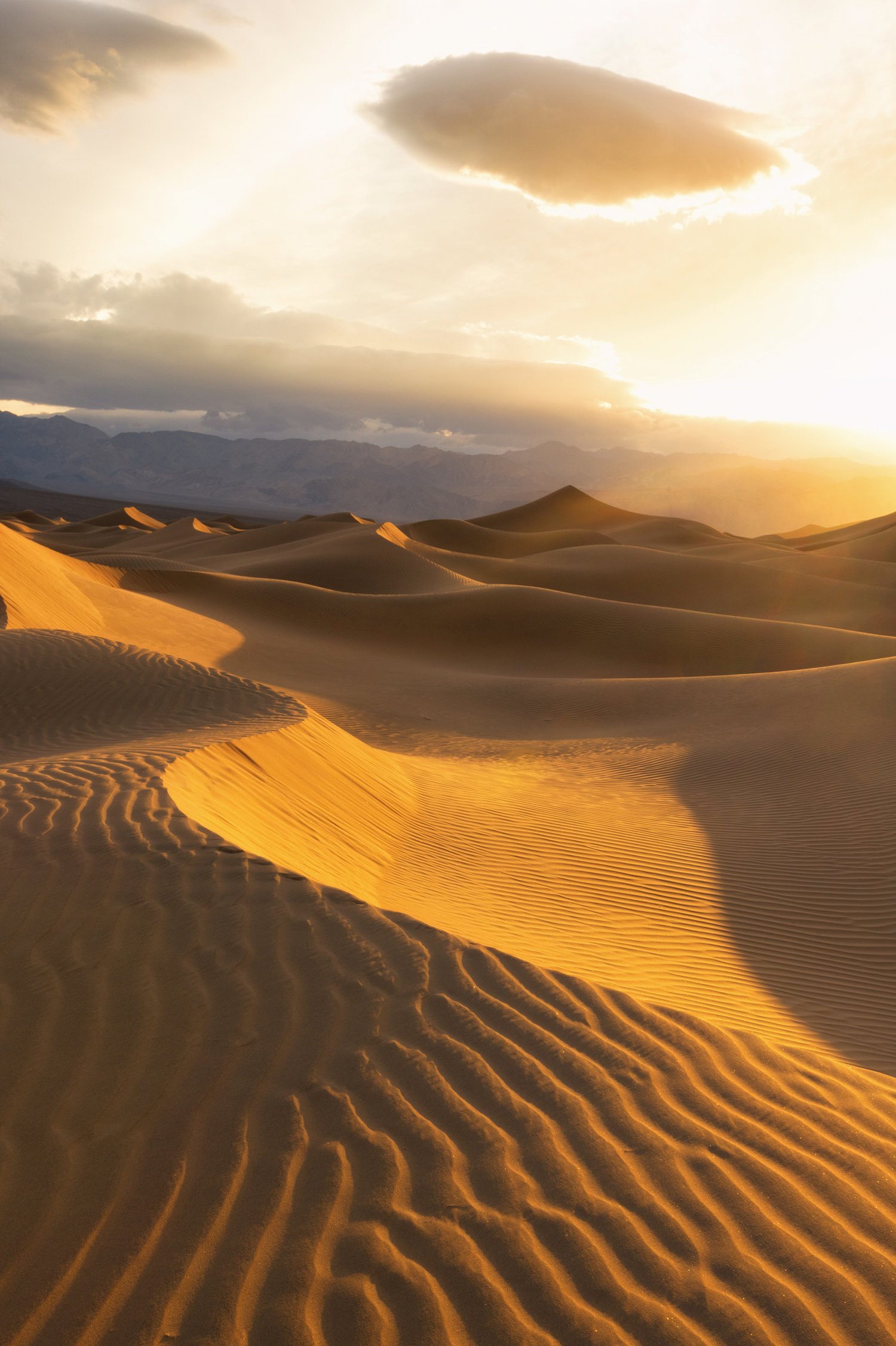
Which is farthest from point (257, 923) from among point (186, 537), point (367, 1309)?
point (186, 537)

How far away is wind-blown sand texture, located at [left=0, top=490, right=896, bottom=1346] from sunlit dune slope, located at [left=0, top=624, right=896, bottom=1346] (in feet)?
0.04

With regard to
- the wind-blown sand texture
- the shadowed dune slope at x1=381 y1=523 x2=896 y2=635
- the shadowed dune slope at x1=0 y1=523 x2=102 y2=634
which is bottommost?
the wind-blown sand texture

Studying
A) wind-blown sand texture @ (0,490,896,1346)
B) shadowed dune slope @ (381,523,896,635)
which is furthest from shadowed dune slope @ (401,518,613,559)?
wind-blown sand texture @ (0,490,896,1346)

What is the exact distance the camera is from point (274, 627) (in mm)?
27062

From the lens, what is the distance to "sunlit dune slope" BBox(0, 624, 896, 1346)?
2525 mm

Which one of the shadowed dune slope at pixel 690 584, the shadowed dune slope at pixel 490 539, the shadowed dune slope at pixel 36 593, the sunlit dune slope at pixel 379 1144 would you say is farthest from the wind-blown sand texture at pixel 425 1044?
the shadowed dune slope at pixel 490 539

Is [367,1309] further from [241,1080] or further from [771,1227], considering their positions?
[771,1227]

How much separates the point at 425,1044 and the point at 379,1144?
576 millimetres

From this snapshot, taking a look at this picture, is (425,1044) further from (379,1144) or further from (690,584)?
(690,584)

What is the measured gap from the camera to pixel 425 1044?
360 cm

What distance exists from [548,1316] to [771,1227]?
2.79 ft

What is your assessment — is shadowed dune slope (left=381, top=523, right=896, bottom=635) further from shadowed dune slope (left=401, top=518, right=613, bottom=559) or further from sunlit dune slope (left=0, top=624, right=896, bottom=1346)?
sunlit dune slope (left=0, top=624, right=896, bottom=1346)

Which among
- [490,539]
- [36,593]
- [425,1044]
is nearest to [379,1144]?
[425,1044]

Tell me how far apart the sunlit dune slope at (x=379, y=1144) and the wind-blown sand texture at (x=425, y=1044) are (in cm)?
1
